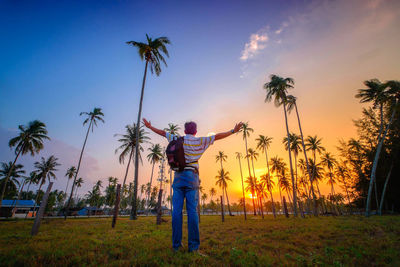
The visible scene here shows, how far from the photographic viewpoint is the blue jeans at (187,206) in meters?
3.02

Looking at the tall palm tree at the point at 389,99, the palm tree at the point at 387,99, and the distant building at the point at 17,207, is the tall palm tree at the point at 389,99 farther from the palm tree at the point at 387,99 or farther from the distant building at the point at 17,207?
the distant building at the point at 17,207

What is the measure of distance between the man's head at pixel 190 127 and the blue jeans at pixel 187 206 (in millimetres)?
947

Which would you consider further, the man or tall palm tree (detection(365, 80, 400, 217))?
tall palm tree (detection(365, 80, 400, 217))

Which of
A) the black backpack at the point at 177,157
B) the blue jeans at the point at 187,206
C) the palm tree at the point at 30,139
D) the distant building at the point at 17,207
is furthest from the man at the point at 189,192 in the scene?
the distant building at the point at 17,207

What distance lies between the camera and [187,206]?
3076mm

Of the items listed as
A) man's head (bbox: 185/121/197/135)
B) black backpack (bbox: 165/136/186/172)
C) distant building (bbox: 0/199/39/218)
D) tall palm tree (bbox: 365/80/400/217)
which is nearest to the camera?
black backpack (bbox: 165/136/186/172)

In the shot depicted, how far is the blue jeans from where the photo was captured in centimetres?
302

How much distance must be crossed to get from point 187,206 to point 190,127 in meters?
1.68

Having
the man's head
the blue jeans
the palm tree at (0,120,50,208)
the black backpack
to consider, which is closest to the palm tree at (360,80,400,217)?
the man's head

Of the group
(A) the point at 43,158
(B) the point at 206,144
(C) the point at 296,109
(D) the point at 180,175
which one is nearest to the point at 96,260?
(D) the point at 180,175

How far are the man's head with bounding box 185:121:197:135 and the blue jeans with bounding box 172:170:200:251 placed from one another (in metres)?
0.95

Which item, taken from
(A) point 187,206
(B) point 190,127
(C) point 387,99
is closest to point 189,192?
(A) point 187,206

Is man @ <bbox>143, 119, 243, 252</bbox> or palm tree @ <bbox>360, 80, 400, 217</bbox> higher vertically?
palm tree @ <bbox>360, 80, 400, 217</bbox>

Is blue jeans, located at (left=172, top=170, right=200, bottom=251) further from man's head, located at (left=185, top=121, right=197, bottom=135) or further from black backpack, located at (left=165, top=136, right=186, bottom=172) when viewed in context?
man's head, located at (left=185, top=121, right=197, bottom=135)
